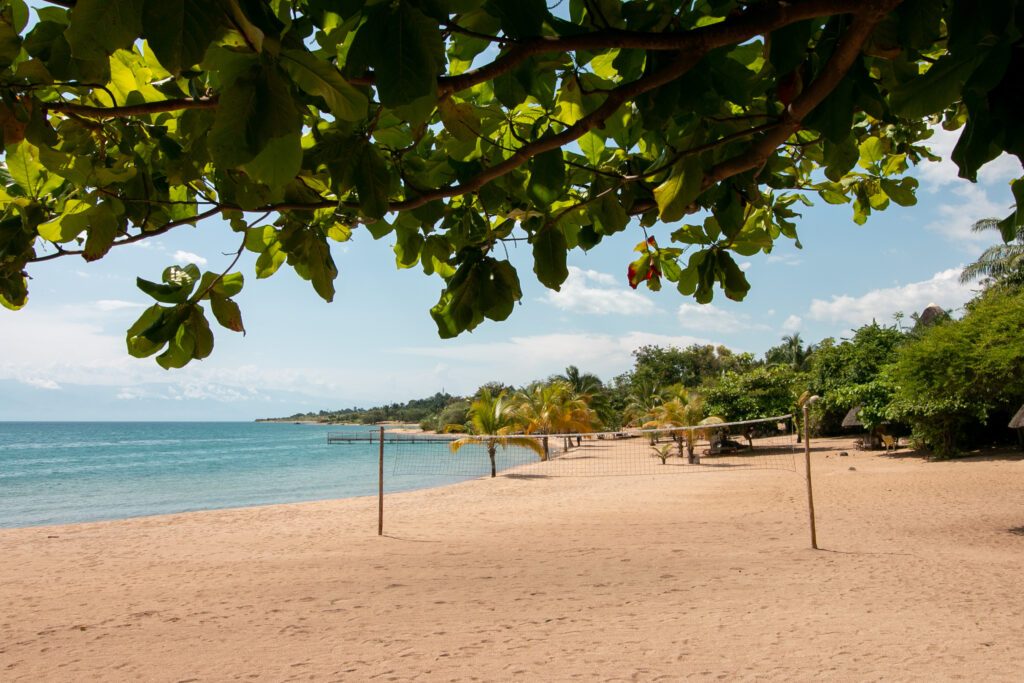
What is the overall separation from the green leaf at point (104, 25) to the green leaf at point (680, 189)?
94 centimetres

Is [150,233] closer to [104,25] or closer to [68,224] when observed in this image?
[68,224]

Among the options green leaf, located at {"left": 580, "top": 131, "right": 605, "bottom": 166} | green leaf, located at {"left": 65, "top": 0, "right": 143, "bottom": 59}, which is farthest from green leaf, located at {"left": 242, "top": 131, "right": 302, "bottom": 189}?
green leaf, located at {"left": 580, "top": 131, "right": 605, "bottom": 166}

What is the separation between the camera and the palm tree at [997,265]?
25141 millimetres

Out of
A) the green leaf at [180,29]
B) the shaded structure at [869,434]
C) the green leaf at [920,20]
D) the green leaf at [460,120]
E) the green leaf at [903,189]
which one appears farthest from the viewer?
the shaded structure at [869,434]

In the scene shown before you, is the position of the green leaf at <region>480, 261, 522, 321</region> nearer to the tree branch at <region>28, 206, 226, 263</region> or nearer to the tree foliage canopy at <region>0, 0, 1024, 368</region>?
the tree foliage canopy at <region>0, 0, 1024, 368</region>

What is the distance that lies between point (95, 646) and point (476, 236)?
5.33m

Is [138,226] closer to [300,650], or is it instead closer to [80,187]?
[80,187]

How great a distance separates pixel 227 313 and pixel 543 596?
18.1ft

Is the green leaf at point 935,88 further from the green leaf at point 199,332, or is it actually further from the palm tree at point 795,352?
the palm tree at point 795,352

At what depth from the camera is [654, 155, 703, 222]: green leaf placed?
1291 mm

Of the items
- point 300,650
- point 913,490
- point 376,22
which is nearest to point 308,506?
point 300,650

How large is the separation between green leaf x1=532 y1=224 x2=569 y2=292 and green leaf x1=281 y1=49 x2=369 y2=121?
0.86 m

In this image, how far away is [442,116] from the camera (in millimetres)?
1366

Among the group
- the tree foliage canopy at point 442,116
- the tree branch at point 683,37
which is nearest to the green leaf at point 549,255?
the tree foliage canopy at point 442,116
